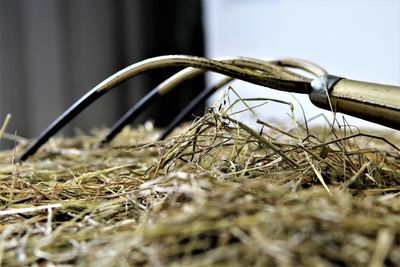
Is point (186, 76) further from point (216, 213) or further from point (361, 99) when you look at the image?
point (216, 213)

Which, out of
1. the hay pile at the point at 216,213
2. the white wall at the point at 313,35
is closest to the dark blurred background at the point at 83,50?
the white wall at the point at 313,35

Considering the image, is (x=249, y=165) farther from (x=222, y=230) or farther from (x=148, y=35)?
(x=148, y=35)

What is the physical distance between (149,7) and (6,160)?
1.71m

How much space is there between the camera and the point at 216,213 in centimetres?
35

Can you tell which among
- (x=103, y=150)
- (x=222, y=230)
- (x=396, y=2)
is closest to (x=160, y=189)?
(x=222, y=230)

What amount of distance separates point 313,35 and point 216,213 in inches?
68.6

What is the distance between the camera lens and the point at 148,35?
8.15 ft

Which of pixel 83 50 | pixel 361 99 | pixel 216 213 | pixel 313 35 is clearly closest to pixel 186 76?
pixel 361 99

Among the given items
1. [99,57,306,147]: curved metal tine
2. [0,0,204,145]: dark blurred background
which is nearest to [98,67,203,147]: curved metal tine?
[99,57,306,147]: curved metal tine

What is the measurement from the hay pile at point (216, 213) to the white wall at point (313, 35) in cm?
98

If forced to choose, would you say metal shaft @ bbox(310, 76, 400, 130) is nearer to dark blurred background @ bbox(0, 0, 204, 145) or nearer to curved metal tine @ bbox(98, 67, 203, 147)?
curved metal tine @ bbox(98, 67, 203, 147)

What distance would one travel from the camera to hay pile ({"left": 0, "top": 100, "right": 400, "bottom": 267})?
1.09ft

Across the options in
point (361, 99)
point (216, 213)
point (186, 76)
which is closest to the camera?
point (216, 213)

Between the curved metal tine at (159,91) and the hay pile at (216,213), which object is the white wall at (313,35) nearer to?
the curved metal tine at (159,91)
